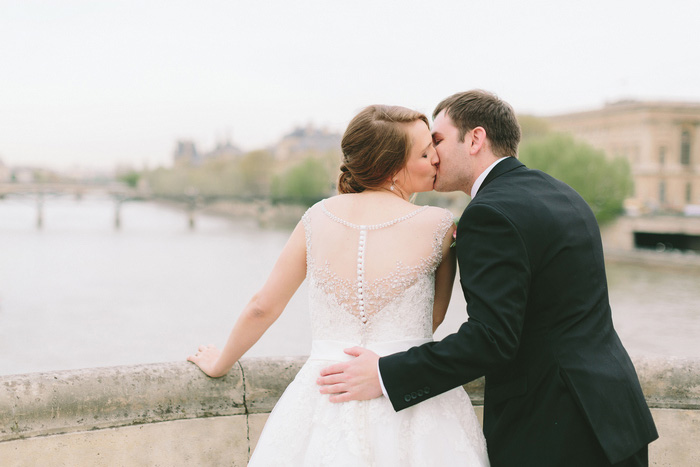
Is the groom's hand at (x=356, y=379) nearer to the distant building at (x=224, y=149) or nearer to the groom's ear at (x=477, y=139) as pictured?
the groom's ear at (x=477, y=139)

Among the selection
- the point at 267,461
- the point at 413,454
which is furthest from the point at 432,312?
the point at 267,461

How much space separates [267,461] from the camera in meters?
1.60

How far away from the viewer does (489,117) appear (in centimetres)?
167

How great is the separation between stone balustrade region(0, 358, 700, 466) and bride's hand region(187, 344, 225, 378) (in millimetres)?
22

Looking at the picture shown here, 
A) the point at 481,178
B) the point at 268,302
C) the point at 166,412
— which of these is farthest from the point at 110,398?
the point at 481,178

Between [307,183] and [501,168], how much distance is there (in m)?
62.6

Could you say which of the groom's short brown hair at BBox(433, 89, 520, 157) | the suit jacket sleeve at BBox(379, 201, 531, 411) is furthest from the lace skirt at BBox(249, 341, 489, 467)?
the groom's short brown hair at BBox(433, 89, 520, 157)

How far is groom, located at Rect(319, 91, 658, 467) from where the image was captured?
55.5 inches

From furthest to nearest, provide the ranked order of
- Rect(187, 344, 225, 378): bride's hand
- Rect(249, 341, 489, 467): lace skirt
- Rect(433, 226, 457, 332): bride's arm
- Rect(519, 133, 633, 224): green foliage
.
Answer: Rect(519, 133, 633, 224): green foliage < Rect(187, 344, 225, 378): bride's hand < Rect(433, 226, 457, 332): bride's arm < Rect(249, 341, 489, 467): lace skirt

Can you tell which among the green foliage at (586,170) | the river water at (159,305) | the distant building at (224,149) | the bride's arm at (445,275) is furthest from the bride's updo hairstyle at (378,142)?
the distant building at (224,149)

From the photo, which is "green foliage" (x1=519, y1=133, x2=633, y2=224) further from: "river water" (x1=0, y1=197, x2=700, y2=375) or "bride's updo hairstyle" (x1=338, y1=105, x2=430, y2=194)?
"bride's updo hairstyle" (x1=338, y1=105, x2=430, y2=194)

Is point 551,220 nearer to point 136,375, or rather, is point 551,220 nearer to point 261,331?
point 261,331

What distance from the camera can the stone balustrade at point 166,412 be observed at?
1.75 m

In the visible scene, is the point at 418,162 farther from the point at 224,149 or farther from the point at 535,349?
the point at 224,149
